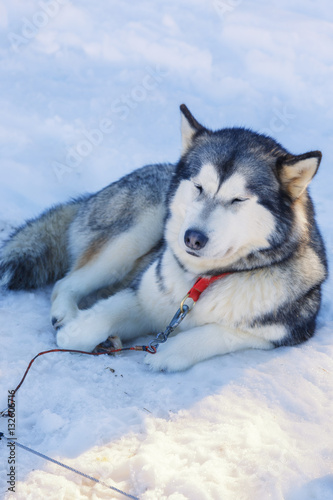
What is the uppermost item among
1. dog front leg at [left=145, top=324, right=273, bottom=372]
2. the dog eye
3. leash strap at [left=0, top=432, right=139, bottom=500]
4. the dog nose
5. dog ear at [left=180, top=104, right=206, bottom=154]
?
dog ear at [left=180, top=104, right=206, bottom=154]

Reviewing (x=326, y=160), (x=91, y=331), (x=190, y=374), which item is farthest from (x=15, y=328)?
(x=326, y=160)

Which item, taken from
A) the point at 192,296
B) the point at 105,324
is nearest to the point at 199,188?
the point at 192,296

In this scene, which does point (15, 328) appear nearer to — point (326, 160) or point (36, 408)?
point (36, 408)

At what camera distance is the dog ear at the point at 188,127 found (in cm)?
299

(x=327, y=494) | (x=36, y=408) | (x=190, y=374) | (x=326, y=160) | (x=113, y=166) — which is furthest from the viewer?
(x=326, y=160)

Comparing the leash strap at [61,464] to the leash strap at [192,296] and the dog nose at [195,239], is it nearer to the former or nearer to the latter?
the leash strap at [192,296]

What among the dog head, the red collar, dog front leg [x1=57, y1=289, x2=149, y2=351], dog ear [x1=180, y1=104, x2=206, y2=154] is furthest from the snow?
dog ear [x1=180, y1=104, x2=206, y2=154]

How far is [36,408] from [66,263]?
172 centimetres

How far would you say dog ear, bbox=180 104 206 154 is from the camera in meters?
2.99

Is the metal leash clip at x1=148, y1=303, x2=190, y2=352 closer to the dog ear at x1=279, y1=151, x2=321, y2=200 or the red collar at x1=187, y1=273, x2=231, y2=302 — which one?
the red collar at x1=187, y1=273, x2=231, y2=302

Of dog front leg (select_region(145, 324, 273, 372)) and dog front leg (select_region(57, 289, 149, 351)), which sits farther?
dog front leg (select_region(57, 289, 149, 351))

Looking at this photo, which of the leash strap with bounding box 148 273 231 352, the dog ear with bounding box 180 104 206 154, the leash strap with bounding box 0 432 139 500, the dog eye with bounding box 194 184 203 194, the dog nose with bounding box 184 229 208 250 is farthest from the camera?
the dog ear with bounding box 180 104 206 154

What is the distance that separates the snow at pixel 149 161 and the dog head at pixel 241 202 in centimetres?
67

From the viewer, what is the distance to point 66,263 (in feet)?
12.4
